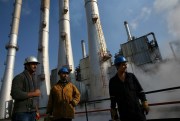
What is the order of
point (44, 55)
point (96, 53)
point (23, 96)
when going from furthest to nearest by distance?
point (44, 55), point (96, 53), point (23, 96)

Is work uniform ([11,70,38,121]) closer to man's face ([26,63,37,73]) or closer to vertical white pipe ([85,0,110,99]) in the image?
man's face ([26,63,37,73])

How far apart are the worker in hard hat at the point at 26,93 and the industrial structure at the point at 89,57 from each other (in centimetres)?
1446

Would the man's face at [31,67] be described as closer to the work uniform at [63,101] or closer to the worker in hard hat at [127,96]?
the work uniform at [63,101]

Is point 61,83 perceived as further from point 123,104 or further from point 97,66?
point 97,66

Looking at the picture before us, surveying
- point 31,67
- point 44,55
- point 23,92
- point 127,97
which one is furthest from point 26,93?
point 44,55

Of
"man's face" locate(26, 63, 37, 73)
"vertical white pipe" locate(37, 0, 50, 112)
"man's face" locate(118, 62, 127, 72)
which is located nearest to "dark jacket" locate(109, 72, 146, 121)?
"man's face" locate(118, 62, 127, 72)

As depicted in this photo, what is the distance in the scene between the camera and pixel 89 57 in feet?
72.9

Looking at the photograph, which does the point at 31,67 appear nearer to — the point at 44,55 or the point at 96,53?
the point at 96,53

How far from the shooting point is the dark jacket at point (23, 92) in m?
3.23

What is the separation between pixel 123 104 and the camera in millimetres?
3070

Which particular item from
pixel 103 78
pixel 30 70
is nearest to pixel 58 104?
pixel 30 70

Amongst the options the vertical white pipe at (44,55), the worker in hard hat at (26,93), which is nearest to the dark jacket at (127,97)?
the worker in hard hat at (26,93)

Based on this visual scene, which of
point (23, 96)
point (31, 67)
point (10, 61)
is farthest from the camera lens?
point (10, 61)

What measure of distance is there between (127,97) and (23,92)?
78.3 inches
